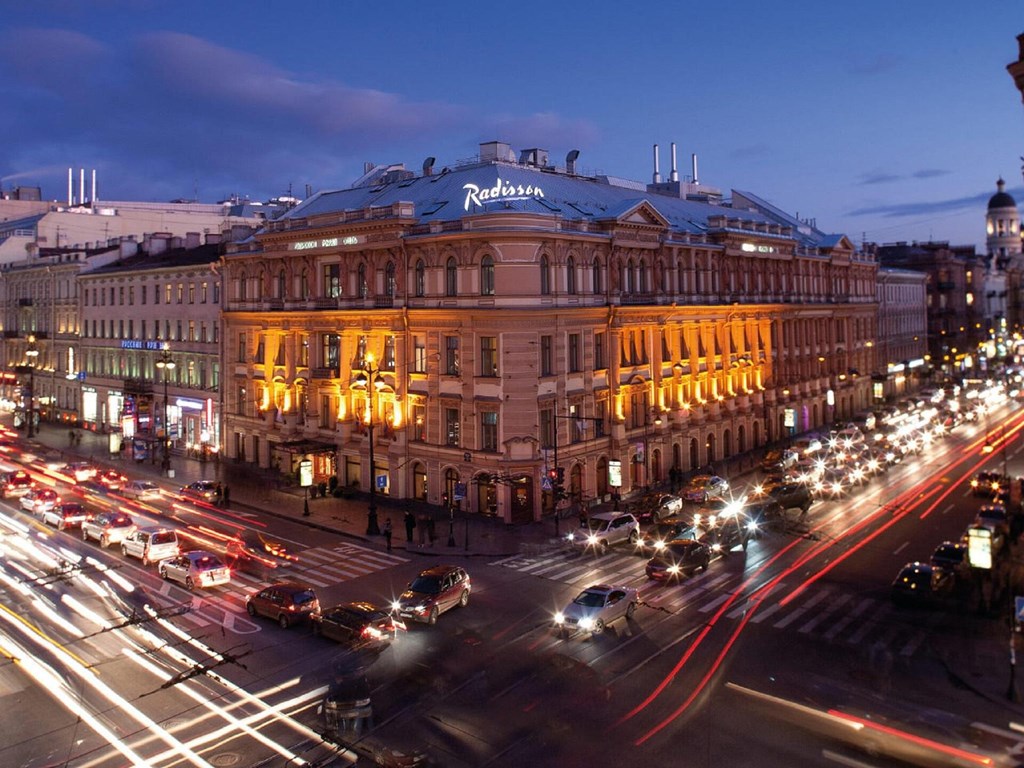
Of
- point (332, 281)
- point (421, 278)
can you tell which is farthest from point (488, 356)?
point (332, 281)

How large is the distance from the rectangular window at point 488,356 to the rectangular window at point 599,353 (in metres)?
7.72

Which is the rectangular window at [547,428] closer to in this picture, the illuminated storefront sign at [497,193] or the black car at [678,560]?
the black car at [678,560]

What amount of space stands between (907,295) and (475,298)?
90594 mm

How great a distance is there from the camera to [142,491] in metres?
52.8

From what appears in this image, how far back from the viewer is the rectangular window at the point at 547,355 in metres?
47.1

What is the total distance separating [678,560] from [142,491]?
35.9 meters

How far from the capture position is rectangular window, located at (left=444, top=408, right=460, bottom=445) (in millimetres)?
48188

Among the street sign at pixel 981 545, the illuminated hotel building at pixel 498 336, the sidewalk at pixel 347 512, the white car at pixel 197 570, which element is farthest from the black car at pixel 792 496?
the white car at pixel 197 570

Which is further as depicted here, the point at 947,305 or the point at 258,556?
the point at 947,305

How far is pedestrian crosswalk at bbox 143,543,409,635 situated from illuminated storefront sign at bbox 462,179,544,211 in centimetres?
2223

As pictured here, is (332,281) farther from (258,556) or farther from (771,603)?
(771,603)

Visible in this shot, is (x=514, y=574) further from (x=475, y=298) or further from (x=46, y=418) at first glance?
(x=46, y=418)

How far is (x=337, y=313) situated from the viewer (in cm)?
5466

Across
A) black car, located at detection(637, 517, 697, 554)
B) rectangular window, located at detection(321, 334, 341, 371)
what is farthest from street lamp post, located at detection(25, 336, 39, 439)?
black car, located at detection(637, 517, 697, 554)
